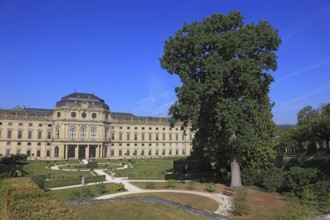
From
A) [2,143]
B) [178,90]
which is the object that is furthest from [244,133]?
[2,143]

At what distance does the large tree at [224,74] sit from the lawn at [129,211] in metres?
10.2

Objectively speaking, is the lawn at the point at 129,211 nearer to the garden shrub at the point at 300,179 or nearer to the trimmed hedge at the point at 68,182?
the garden shrub at the point at 300,179

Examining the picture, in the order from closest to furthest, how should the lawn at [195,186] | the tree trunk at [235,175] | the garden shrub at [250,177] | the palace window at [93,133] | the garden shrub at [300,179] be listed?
the garden shrub at [300,179] < the tree trunk at [235,175] < the lawn at [195,186] < the garden shrub at [250,177] < the palace window at [93,133]

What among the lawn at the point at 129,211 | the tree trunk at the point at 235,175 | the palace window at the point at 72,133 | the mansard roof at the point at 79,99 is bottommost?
the lawn at the point at 129,211

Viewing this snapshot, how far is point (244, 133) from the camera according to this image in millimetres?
24531

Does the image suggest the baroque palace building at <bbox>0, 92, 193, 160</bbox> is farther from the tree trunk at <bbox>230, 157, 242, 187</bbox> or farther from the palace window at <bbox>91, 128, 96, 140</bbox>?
the tree trunk at <bbox>230, 157, 242, 187</bbox>

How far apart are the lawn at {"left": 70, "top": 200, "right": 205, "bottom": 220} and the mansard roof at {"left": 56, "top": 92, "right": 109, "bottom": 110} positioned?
72.8 m

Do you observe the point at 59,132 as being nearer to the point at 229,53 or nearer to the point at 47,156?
the point at 47,156

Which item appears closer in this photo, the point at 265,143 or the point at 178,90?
the point at 178,90

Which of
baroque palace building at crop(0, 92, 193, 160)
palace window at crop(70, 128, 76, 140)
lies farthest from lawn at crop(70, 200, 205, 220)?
palace window at crop(70, 128, 76, 140)

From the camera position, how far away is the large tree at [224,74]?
23.8 metres

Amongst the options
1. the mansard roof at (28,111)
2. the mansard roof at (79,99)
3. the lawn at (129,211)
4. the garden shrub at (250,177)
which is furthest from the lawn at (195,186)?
the mansard roof at (28,111)

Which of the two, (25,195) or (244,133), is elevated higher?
(244,133)

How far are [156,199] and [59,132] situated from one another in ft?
241
